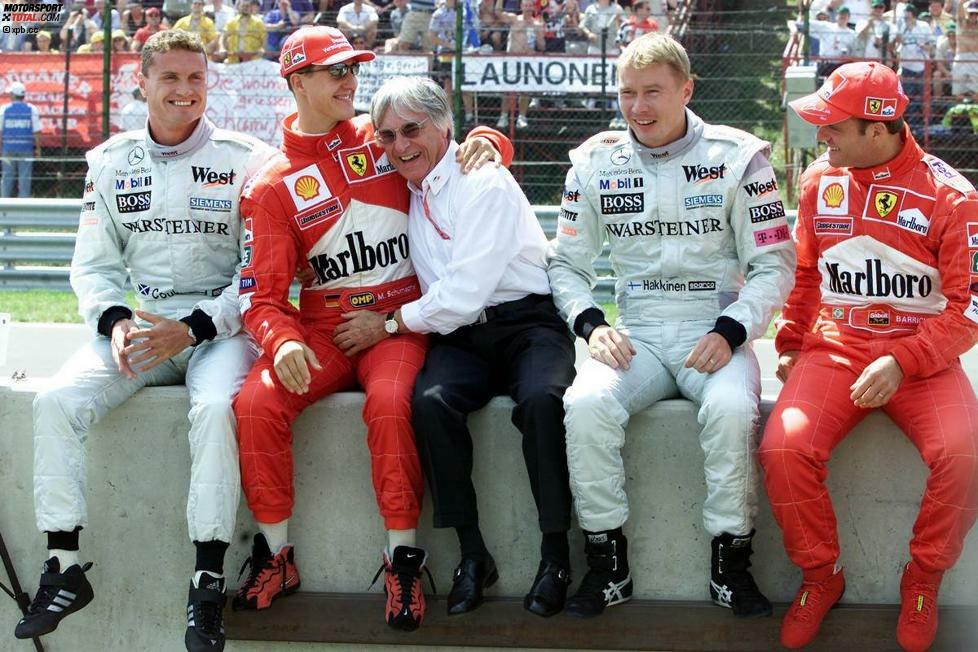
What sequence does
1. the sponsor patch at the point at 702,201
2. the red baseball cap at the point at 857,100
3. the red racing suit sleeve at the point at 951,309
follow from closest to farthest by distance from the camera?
the red racing suit sleeve at the point at 951,309, the red baseball cap at the point at 857,100, the sponsor patch at the point at 702,201

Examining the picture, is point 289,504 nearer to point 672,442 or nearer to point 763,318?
point 672,442

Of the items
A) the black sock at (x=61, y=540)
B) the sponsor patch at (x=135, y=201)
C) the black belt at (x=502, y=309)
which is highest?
the sponsor patch at (x=135, y=201)

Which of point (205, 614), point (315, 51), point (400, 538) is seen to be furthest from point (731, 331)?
point (205, 614)

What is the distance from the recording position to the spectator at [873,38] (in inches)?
623

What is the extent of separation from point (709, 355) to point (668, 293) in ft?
1.35

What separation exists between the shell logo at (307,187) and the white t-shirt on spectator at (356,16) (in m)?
12.4

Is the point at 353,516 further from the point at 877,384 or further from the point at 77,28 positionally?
the point at 77,28

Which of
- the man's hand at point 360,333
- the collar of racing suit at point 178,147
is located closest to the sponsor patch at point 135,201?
the collar of racing suit at point 178,147

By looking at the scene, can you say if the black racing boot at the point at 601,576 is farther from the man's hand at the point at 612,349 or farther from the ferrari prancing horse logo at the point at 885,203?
the ferrari prancing horse logo at the point at 885,203

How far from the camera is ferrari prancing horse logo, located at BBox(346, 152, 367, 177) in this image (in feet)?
15.8

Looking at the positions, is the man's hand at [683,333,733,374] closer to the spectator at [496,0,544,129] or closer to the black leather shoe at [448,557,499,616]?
the black leather shoe at [448,557,499,616]

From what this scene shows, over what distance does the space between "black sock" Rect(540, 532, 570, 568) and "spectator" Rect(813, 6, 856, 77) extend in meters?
12.6

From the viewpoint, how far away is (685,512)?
174 inches

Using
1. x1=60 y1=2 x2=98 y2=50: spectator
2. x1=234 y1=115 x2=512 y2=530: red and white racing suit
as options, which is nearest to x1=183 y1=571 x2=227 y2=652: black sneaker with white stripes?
x1=234 y1=115 x2=512 y2=530: red and white racing suit
